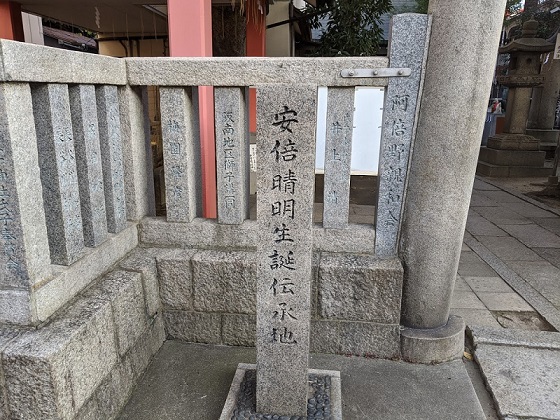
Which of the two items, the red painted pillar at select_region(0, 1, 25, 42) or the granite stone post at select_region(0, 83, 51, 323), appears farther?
the red painted pillar at select_region(0, 1, 25, 42)

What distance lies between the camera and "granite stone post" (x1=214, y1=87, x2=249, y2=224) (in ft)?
9.85

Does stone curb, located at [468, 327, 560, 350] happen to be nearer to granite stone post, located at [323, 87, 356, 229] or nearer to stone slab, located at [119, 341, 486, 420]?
stone slab, located at [119, 341, 486, 420]

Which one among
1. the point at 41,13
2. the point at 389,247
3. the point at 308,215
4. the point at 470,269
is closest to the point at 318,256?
the point at 389,247

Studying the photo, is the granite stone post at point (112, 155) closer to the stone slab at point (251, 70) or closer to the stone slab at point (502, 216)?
the stone slab at point (251, 70)

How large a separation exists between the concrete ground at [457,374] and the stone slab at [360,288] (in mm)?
376

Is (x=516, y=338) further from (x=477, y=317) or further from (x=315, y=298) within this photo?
(x=315, y=298)

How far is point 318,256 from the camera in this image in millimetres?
3184

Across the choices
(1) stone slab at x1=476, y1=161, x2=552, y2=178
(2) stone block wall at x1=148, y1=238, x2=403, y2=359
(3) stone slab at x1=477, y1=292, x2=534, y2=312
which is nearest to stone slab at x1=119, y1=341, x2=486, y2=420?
(2) stone block wall at x1=148, y1=238, x2=403, y2=359

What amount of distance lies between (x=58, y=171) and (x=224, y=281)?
1369 mm

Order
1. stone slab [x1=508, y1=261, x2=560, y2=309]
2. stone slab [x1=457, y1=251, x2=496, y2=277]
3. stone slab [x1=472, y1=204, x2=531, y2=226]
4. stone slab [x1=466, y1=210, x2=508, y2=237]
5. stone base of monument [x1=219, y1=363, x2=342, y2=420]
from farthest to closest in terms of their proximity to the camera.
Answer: stone slab [x1=472, y1=204, x2=531, y2=226], stone slab [x1=466, y1=210, x2=508, y2=237], stone slab [x1=457, y1=251, x2=496, y2=277], stone slab [x1=508, y1=261, x2=560, y2=309], stone base of monument [x1=219, y1=363, x2=342, y2=420]

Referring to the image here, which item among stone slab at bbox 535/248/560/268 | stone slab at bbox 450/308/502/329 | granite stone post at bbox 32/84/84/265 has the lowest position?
stone slab at bbox 450/308/502/329

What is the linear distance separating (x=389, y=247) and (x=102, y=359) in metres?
2.06

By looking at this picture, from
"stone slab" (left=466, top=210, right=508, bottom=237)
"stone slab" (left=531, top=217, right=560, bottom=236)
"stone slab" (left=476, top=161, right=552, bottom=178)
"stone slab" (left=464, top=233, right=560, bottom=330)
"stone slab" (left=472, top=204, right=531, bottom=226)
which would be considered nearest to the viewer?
"stone slab" (left=464, top=233, right=560, bottom=330)

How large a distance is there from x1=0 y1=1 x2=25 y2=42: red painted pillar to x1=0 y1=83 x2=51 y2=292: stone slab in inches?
226
